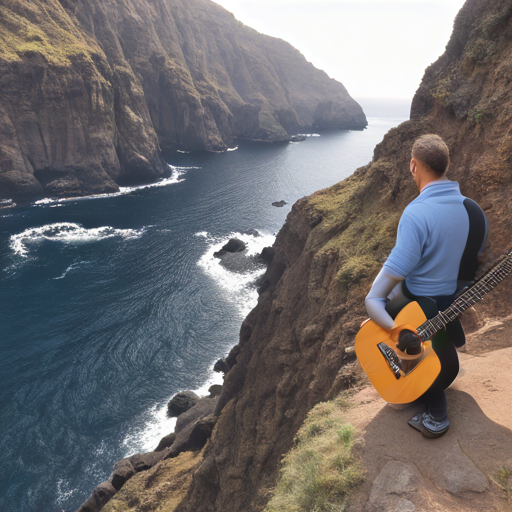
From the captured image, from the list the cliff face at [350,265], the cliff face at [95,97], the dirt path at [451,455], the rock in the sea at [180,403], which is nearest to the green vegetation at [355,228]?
the cliff face at [350,265]

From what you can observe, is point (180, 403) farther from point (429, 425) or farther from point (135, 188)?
point (135, 188)

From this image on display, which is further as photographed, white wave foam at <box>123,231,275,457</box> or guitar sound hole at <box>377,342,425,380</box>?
white wave foam at <box>123,231,275,457</box>

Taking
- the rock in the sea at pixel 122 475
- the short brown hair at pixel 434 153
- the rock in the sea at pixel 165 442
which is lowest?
the rock in the sea at pixel 165 442

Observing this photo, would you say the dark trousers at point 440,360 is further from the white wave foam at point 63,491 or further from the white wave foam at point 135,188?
the white wave foam at point 135,188

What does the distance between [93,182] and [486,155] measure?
8684 centimetres

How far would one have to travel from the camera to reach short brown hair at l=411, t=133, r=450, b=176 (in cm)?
491

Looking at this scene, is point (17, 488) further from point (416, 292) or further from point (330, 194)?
point (416, 292)

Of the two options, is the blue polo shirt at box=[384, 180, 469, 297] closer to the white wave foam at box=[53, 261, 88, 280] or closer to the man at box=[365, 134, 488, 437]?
the man at box=[365, 134, 488, 437]

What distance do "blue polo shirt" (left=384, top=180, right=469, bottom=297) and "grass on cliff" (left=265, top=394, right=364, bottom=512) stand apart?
113 inches

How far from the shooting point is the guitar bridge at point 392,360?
5449 mm

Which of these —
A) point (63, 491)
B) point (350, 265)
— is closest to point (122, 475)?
point (63, 491)

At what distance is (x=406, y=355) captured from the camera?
5301 millimetres

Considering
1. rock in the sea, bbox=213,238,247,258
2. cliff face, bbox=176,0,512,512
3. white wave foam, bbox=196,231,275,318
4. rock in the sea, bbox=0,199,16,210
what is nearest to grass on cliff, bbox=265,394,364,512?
cliff face, bbox=176,0,512,512

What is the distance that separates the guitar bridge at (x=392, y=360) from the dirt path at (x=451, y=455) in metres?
0.78
